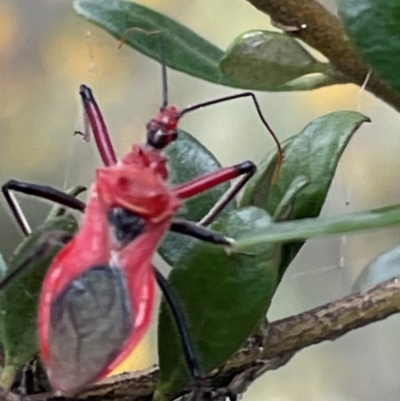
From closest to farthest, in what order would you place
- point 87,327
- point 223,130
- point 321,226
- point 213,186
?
1. point 321,226
2. point 87,327
3. point 213,186
4. point 223,130

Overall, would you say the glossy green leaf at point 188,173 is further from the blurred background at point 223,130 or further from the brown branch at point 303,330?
the blurred background at point 223,130

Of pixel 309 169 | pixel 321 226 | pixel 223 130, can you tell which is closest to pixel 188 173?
pixel 309 169

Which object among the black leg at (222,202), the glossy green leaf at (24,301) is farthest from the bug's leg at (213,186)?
the glossy green leaf at (24,301)

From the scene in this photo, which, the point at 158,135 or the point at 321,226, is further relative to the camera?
the point at 158,135

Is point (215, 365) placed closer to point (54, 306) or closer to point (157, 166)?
point (54, 306)

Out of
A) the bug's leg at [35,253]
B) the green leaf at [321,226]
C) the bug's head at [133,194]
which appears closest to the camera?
the green leaf at [321,226]

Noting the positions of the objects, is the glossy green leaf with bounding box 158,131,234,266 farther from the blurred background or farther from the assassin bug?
the blurred background

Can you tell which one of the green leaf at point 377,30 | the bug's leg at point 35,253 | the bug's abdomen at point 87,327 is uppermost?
the green leaf at point 377,30

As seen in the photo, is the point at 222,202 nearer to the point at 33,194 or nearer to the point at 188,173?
the point at 188,173

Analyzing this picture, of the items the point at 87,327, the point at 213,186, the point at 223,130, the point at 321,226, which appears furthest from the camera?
the point at 223,130
